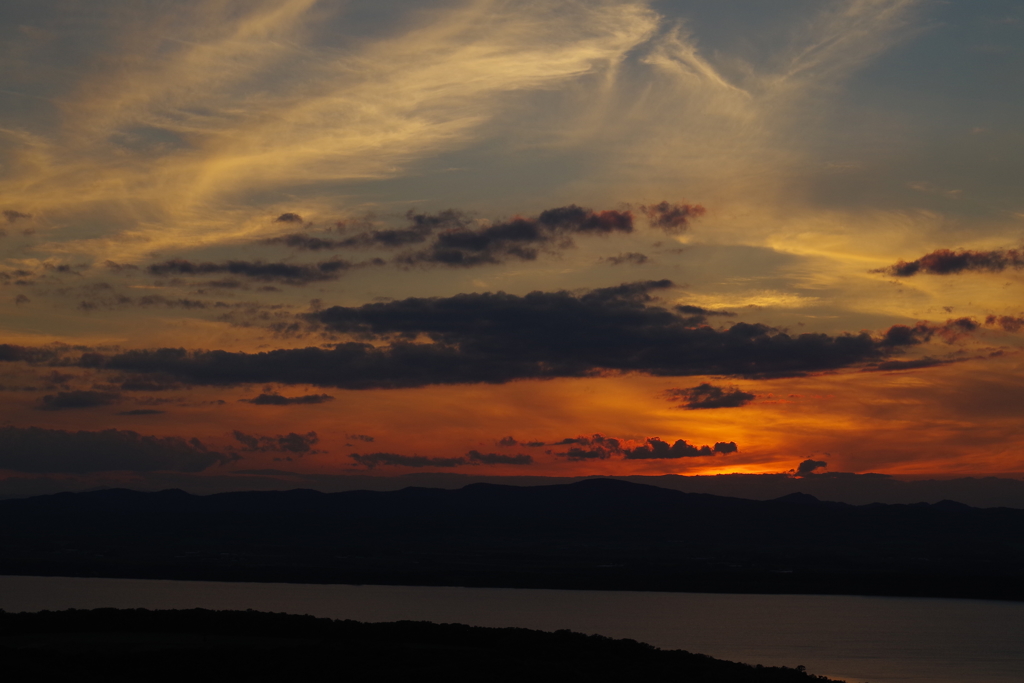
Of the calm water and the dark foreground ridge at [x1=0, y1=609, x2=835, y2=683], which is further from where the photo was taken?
the calm water

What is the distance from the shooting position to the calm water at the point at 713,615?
9112 centimetres

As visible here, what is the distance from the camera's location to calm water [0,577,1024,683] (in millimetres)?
91125

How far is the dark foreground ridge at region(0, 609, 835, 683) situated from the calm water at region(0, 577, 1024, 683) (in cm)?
3384

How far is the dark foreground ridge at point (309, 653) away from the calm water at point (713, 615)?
33.8 metres

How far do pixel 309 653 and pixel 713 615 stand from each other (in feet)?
342

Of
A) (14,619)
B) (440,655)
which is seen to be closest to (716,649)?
(440,655)

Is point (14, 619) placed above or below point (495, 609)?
above

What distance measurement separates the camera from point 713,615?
455 feet

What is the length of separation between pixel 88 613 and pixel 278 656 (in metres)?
18.8

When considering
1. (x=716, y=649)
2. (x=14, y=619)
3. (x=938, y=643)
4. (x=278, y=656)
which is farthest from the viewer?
(x=938, y=643)

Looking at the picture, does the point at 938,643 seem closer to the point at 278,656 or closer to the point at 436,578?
the point at 278,656

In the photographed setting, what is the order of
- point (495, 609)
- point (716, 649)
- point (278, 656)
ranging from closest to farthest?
point (278, 656) < point (716, 649) < point (495, 609)

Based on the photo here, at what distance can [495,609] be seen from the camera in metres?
134

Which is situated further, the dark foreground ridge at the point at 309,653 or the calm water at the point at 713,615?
the calm water at the point at 713,615
